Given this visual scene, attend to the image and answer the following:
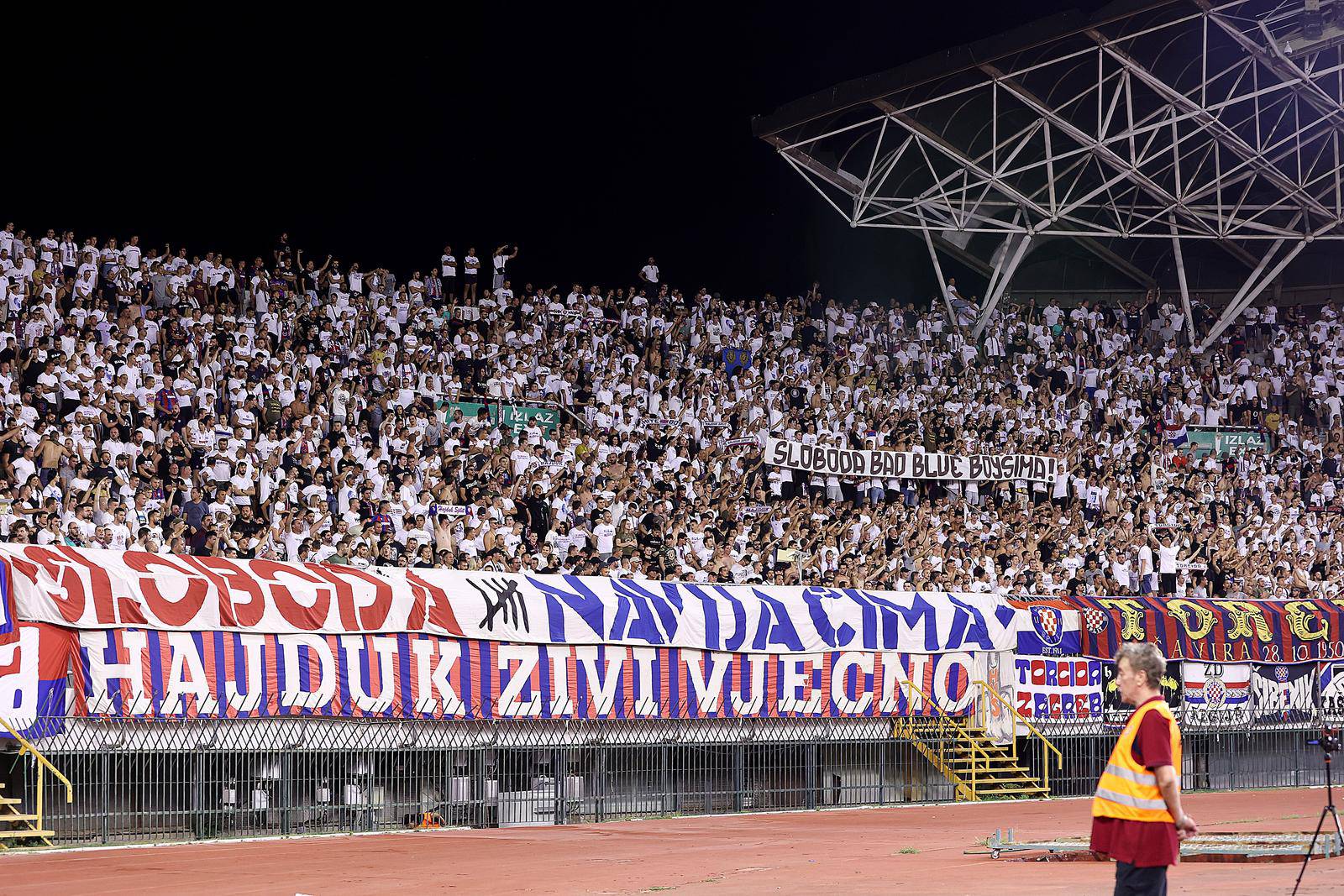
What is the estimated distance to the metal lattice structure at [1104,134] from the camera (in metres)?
35.7

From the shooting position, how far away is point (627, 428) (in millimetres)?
31484

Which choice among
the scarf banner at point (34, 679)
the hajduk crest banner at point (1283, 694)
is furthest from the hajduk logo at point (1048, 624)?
the scarf banner at point (34, 679)

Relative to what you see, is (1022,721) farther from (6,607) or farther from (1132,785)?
(1132,785)

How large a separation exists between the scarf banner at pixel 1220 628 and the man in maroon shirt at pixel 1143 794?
19.5 m

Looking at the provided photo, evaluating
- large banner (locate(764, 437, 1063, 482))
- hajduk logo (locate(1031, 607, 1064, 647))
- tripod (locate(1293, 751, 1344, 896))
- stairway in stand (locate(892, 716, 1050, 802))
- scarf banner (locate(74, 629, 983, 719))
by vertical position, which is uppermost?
large banner (locate(764, 437, 1063, 482))

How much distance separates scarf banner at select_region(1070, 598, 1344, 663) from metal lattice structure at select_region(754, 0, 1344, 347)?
38.1 ft

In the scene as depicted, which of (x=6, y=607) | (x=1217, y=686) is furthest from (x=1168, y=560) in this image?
(x=6, y=607)

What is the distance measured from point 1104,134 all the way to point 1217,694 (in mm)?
14023

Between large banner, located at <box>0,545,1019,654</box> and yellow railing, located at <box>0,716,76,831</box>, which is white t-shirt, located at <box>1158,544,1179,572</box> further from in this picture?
yellow railing, located at <box>0,716,76,831</box>

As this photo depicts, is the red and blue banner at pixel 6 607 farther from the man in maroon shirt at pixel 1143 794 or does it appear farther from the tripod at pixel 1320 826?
the man in maroon shirt at pixel 1143 794

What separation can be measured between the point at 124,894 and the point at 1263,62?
30.6 m

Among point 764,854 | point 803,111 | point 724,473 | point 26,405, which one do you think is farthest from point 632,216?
point 764,854

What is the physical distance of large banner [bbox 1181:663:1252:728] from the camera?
93.1 ft

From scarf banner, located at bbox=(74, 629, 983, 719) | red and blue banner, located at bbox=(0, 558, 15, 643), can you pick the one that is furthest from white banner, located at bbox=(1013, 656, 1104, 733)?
red and blue banner, located at bbox=(0, 558, 15, 643)
